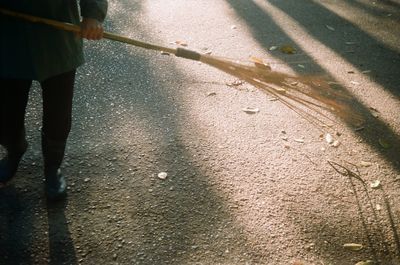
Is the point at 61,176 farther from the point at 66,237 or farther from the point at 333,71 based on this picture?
the point at 333,71

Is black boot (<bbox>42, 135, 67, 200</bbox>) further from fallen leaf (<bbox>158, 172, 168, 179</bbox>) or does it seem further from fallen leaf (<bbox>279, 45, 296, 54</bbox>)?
fallen leaf (<bbox>279, 45, 296, 54</bbox>)

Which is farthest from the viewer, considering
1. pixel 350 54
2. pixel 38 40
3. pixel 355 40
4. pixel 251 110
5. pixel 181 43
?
pixel 355 40

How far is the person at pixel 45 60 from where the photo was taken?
5.39ft

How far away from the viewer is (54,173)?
7.42 feet

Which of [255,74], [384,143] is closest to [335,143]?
[384,143]

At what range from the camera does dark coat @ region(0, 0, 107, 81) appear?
5.35 feet

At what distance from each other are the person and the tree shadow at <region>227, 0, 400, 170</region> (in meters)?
2.66

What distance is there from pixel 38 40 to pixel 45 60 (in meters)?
0.10

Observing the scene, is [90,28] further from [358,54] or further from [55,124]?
[358,54]

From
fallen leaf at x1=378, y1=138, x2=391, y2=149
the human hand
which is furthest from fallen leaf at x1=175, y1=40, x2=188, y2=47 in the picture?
the human hand

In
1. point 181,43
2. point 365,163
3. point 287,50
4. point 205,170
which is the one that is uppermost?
point 287,50

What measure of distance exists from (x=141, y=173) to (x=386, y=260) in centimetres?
178

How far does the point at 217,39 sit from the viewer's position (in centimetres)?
461

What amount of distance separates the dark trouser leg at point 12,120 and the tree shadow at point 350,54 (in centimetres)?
288
